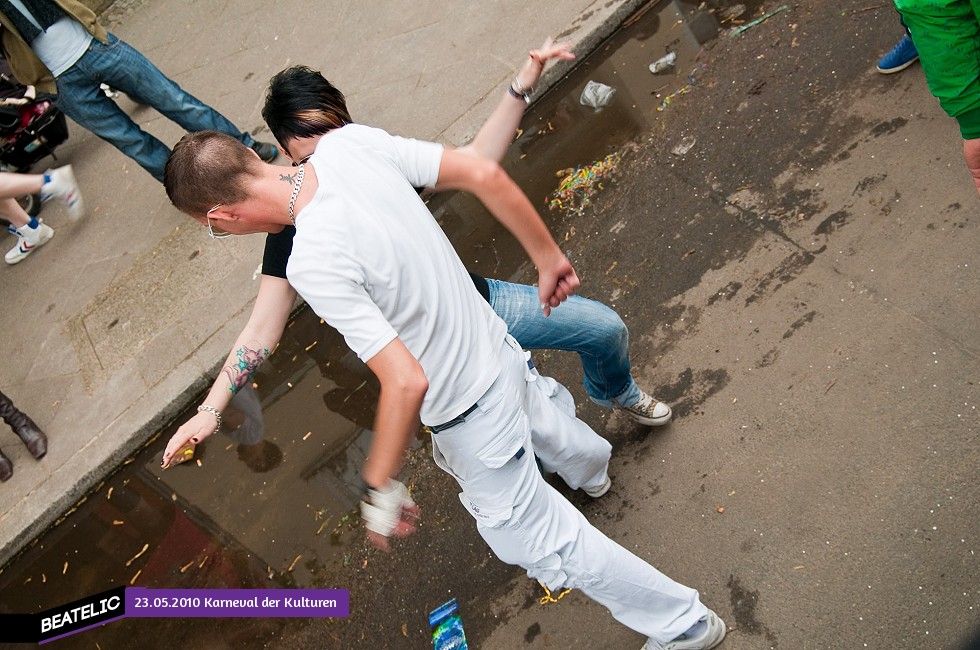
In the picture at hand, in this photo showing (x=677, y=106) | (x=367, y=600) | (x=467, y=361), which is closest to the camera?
(x=467, y=361)

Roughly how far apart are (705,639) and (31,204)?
694 centimetres

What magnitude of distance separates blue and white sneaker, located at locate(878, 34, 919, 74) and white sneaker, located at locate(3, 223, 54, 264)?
634 cm

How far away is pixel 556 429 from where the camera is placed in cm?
276

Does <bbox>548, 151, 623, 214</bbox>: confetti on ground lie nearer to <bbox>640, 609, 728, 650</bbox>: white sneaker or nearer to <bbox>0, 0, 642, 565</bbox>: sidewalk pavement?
<bbox>0, 0, 642, 565</bbox>: sidewalk pavement

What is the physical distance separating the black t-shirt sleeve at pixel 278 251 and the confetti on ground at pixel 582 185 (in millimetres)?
2394

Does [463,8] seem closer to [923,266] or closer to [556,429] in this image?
[923,266]

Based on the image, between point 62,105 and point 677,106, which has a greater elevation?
point 62,105

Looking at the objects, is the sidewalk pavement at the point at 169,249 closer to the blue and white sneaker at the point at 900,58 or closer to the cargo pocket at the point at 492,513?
the blue and white sneaker at the point at 900,58

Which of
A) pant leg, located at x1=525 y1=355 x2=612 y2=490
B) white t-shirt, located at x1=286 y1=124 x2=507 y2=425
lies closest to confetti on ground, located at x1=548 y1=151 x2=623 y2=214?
pant leg, located at x1=525 y1=355 x2=612 y2=490

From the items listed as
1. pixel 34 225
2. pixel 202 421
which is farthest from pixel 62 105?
pixel 202 421

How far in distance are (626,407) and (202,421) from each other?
1.74 m

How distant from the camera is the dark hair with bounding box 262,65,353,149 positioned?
279cm

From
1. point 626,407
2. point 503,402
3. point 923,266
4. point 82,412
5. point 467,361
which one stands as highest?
point 467,361

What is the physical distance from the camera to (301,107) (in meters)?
2.80
